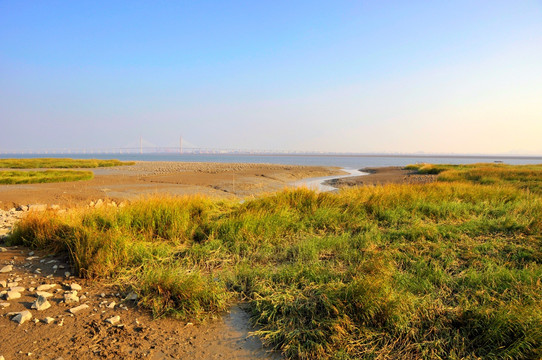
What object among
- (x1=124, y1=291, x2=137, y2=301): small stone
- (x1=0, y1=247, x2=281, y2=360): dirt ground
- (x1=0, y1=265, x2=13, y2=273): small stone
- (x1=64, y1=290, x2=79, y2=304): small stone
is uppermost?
(x1=0, y1=265, x2=13, y2=273): small stone

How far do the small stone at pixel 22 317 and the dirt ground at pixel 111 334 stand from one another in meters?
0.05

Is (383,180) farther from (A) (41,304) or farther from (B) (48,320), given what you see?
(B) (48,320)

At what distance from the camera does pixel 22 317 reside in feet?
12.2

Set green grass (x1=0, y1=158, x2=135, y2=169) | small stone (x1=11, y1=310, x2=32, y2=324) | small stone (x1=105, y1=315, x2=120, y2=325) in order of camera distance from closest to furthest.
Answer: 1. small stone (x1=11, y1=310, x2=32, y2=324)
2. small stone (x1=105, y1=315, x2=120, y2=325)
3. green grass (x1=0, y1=158, x2=135, y2=169)

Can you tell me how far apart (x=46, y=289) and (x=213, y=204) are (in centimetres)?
486

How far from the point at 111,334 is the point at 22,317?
3.55 feet

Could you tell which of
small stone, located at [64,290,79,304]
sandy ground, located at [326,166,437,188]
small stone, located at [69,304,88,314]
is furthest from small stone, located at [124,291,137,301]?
sandy ground, located at [326,166,437,188]

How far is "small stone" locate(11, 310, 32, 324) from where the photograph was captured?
3.72 metres

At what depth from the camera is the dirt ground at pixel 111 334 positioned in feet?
10.9

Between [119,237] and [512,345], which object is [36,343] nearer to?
[119,237]

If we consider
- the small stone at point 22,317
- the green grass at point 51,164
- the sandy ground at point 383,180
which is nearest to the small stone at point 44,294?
the small stone at point 22,317

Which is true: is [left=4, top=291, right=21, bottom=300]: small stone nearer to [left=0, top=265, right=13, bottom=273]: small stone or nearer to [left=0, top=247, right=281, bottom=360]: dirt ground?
[left=0, top=247, right=281, bottom=360]: dirt ground

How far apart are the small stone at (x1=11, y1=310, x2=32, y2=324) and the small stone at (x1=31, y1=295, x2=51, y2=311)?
0.18 metres

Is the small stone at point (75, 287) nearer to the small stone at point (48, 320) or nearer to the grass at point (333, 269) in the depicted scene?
the grass at point (333, 269)
